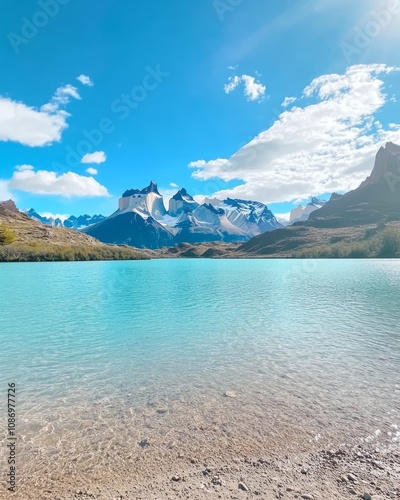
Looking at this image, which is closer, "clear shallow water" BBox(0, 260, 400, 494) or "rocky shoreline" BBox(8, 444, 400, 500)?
"rocky shoreline" BBox(8, 444, 400, 500)

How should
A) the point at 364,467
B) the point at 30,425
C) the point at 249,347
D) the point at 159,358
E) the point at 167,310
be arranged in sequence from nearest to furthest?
the point at 364,467 → the point at 30,425 → the point at 159,358 → the point at 249,347 → the point at 167,310

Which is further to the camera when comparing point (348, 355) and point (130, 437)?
point (348, 355)

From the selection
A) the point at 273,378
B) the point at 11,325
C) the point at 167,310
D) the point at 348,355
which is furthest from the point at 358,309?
the point at 11,325

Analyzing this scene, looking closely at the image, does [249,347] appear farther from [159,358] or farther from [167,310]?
[167,310]

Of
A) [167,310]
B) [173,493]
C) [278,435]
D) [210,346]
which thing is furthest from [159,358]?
[167,310]

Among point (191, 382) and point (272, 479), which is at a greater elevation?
point (272, 479)

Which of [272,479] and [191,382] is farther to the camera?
[191,382]

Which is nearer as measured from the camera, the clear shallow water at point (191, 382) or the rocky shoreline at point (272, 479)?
the rocky shoreline at point (272, 479)

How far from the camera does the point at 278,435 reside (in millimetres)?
13086

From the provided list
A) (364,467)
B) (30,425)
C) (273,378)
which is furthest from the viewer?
(273,378)

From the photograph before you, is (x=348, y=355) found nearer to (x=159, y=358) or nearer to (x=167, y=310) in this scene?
(x=159, y=358)

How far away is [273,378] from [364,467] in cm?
895

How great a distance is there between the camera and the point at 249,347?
26562mm

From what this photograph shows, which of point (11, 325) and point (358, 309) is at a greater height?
point (11, 325)
